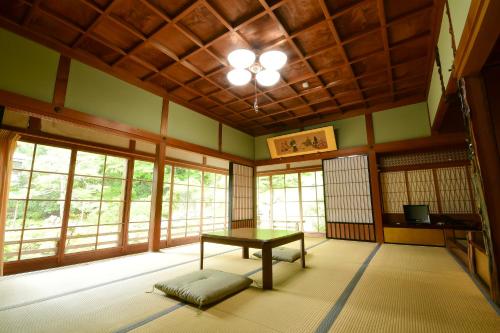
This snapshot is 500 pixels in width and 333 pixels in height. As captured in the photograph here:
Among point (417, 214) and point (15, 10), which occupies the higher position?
point (15, 10)

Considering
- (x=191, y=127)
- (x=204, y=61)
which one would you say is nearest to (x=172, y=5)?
(x=204, y=61)

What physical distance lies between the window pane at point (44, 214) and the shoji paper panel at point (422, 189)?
22.6 ft

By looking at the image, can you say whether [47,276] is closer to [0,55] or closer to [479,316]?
[0,55]

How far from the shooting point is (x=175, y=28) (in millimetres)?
3053

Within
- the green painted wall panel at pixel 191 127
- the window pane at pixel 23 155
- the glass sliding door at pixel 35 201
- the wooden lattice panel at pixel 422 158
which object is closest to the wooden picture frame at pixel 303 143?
the wooden lattice panel at pixel 422 158

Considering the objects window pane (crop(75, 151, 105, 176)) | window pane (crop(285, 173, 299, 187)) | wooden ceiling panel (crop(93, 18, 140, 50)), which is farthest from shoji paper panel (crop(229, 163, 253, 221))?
wooden ceiling panel (crop(93, 18, 140, 50))

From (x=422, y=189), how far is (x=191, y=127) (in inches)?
209

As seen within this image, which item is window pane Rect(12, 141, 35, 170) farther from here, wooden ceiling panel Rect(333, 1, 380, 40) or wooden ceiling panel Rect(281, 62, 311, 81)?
wooden ceiling panel Rect(333, 1, 380, 40)

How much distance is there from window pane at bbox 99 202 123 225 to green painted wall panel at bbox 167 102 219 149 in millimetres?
1795

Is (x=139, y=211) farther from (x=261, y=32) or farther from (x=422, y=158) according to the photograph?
(x=422, y=158)

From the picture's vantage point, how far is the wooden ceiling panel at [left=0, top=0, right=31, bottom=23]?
271cm

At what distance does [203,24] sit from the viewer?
3027mm

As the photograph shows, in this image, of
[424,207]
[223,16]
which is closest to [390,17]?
[223,16]

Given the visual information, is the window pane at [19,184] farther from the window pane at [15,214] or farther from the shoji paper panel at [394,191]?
the shoji paper panel at [394,191]
